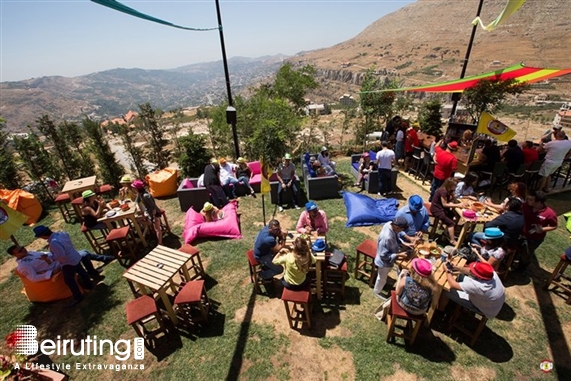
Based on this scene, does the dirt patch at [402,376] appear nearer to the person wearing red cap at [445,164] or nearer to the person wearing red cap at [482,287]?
the person wearing red cap at [482,287]

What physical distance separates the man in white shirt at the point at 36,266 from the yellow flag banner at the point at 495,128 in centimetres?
1091

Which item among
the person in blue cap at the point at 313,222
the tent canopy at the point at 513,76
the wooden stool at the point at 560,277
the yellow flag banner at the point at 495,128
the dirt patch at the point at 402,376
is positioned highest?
the tent canopy at the point at 513,76

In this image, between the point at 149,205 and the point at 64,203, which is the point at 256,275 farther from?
the point at 64,203

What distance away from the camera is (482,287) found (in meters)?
3.66

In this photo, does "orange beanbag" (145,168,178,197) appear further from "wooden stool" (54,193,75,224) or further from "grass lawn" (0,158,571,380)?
"grass lawn" (0,158,571,380)

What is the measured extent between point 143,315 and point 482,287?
5.00 m

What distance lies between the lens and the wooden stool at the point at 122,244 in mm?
6285

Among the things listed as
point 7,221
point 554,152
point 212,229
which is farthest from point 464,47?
point 7,221

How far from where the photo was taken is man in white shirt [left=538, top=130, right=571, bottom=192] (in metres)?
7.57

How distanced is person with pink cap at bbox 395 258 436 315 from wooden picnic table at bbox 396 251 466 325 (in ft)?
0.87

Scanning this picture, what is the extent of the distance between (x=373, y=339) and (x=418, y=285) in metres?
1.29

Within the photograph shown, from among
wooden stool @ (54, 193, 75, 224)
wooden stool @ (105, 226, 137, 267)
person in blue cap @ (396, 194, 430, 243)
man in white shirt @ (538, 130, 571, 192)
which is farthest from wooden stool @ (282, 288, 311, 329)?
man in white shirt @ (538, 130, 571, 192)

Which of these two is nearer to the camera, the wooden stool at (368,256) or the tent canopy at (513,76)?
the wooden stool at (368,256)

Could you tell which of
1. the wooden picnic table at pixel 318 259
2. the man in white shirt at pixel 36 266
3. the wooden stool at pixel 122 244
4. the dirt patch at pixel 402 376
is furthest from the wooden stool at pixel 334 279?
the man in white shirt at pixel 36 266
